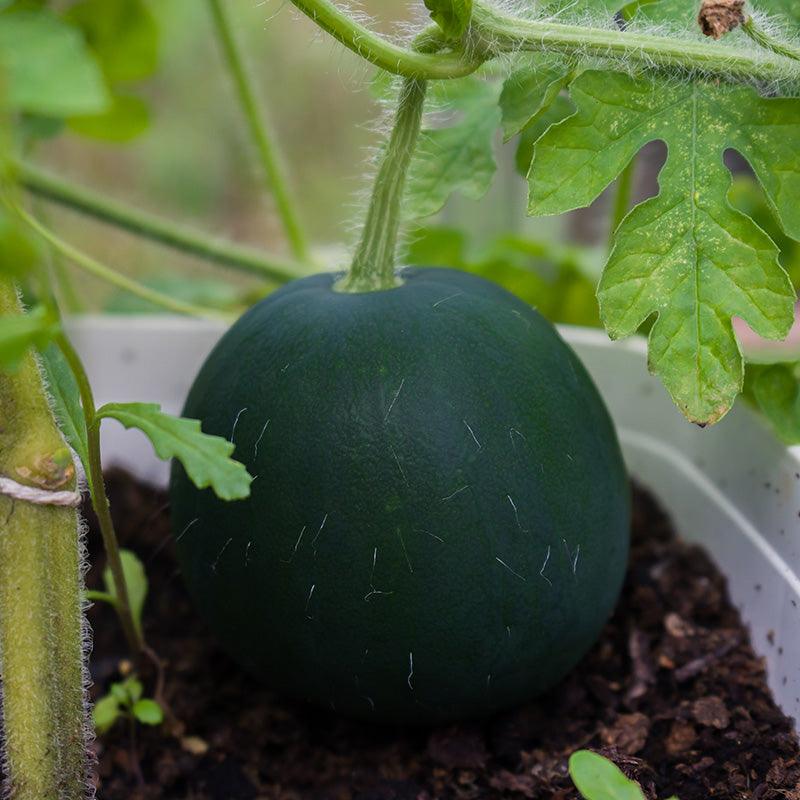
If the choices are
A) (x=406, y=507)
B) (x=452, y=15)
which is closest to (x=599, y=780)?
(x=406, y=507)

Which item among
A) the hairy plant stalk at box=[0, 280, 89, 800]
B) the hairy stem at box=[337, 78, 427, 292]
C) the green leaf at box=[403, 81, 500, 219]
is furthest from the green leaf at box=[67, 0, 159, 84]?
the hairy plant stalk at box=[0, 280, 89, 800]

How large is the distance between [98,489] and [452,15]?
447 millimetres

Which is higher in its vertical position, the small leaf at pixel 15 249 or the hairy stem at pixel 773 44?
the hairy stem at pixel 773 44

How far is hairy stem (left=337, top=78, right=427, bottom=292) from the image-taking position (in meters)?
0.90

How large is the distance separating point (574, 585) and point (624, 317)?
9.3 inches

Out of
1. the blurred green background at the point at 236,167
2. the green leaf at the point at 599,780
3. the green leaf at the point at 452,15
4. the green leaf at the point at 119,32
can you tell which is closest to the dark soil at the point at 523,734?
the green leaf at the point at 599,780

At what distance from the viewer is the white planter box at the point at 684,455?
3.37 ft

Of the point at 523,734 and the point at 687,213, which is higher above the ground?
the point at 687,213

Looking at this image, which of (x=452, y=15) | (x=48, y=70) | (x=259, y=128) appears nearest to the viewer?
(x=48, y=70)

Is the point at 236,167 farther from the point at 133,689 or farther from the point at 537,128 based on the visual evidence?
the point at 133,689

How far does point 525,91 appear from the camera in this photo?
940mm

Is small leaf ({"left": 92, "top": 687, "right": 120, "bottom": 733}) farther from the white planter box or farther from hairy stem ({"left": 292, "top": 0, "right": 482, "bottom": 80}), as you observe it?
hairy stem ({"left": 292, "top": 0, "right": 482, "bottom": 80})

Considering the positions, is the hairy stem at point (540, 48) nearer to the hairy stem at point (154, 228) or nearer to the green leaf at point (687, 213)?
the green leaf at point (687, 213)

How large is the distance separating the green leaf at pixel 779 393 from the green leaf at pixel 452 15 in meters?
0.47
